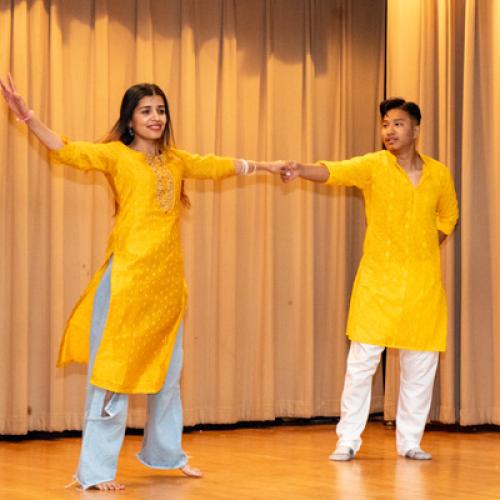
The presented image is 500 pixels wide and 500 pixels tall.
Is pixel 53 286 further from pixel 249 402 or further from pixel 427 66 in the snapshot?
pixel 427 66

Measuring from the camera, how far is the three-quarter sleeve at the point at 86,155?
380 centimetres

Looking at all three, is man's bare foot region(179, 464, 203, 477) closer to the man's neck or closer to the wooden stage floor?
the wooden stage floor

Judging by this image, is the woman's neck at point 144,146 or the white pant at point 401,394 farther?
the white pant at point 401,394

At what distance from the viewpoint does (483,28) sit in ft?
18.6

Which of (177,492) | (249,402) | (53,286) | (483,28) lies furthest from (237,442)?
(483,28)

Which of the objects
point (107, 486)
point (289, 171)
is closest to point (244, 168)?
point (289, 171)

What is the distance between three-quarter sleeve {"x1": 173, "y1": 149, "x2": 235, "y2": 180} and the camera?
4.09 meters

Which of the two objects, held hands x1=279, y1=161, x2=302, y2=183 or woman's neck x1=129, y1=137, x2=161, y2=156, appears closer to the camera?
woman's neck x1=129, y1=137, x2=161, y2=156

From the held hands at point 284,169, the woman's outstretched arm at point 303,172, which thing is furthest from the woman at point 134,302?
the woman's outstretched arm at point 303,172

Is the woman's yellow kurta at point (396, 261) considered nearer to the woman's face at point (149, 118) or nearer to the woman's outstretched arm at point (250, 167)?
the woman's outstretched arm at point (250, 167)

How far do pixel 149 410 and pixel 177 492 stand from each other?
0.39 m

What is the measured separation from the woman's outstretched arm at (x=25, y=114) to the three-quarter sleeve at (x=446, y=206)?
6.01ft

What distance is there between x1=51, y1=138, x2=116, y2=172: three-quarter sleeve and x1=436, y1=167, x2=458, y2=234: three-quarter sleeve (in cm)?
161

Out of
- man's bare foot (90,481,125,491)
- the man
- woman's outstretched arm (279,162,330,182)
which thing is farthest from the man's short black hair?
man's bare foot (90,481,125,491)
